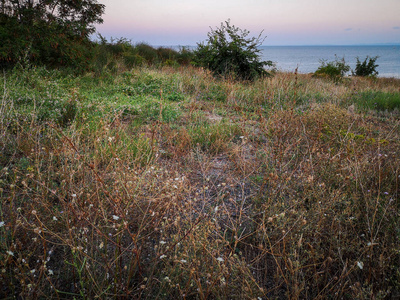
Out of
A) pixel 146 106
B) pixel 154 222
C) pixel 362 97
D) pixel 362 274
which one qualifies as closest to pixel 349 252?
pixel 362 274

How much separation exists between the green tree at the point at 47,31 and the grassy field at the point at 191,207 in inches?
96.5

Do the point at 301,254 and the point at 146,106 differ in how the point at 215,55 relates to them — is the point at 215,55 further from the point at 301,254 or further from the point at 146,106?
the point at 301,254

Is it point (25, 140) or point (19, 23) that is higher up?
point (19, 23)

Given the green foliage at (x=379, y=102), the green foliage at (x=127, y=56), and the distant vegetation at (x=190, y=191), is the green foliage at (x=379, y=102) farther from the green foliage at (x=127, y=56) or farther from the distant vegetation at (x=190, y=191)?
the green foliage at (x=127, y=56)

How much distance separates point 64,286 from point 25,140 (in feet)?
7.39

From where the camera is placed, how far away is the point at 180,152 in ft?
12.2

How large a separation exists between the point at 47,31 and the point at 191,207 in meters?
8.77

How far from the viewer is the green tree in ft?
25.0

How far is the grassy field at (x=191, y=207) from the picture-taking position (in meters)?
1.69

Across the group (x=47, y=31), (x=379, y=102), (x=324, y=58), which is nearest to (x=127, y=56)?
(x=47, y=31)

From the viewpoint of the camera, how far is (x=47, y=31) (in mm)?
8203

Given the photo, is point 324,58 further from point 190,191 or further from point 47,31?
point 190,191

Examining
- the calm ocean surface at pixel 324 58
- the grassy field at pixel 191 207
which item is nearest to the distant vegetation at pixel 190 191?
the grassy field at pixel 191 207

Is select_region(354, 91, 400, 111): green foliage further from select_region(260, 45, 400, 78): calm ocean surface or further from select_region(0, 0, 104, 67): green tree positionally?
select_region(0, 0, 104, 67): green tree
